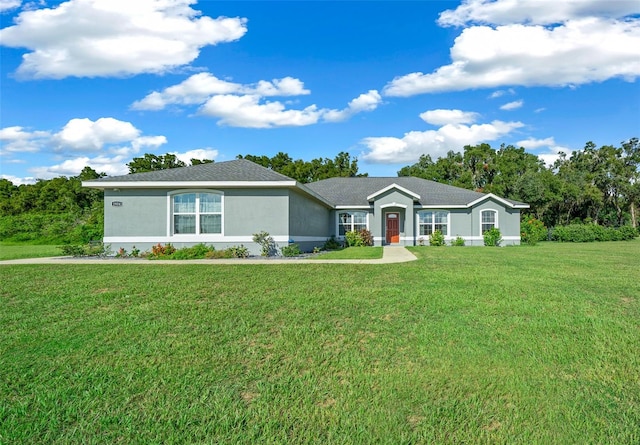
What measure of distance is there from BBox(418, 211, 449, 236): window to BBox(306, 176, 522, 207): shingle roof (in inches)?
29.1

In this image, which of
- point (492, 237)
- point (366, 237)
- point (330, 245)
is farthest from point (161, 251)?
point (492, 237)

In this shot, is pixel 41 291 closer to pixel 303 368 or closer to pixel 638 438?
pixel 303 368

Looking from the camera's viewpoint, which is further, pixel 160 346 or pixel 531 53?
pixel 531 53

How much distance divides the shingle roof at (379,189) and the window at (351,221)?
744 mm

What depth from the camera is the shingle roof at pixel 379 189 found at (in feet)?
88.9

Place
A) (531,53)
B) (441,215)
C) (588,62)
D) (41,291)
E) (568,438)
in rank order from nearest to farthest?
(568,438) < (41,291) < (531,53) < (588,62) < (441,215)

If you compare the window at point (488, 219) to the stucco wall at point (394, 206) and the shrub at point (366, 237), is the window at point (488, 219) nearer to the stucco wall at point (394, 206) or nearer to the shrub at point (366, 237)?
the stucco wall at point (394, 206)

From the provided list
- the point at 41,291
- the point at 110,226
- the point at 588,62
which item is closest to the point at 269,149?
the point at 110,226

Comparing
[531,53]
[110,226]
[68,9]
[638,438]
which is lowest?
[638,438]

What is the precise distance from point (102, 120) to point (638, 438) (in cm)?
2791

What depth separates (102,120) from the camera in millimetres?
25125

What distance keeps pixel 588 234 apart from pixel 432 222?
14.7m

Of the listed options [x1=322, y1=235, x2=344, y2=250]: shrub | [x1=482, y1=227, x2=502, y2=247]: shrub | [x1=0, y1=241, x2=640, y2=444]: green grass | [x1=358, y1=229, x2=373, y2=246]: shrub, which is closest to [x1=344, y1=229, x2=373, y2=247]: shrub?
[x1=358, y1=229, x2=373, y2=246]: shrub

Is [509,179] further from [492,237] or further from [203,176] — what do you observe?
[203,176]
